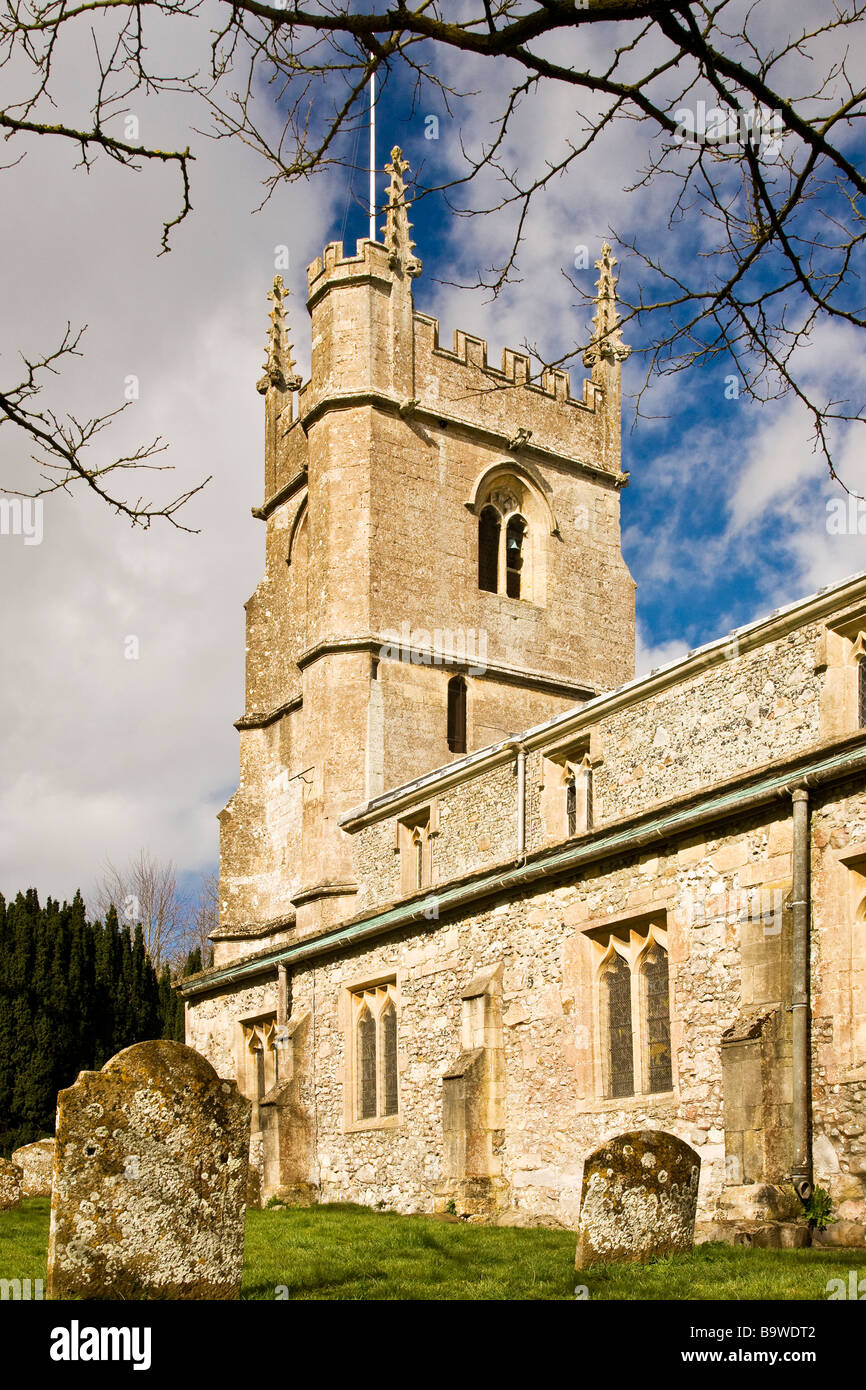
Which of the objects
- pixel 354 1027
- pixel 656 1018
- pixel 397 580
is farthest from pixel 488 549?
pixel 656 1018

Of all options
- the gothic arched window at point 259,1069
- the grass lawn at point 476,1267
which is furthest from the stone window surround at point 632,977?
the gothic arched window at point 259,1069

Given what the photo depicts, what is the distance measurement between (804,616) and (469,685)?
13379 millimetres

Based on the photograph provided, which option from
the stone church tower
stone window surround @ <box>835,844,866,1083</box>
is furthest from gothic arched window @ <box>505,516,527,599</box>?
stone window surround @ <box>835,844,866,1083</box>

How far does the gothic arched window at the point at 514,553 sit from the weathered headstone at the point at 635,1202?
20.7 meters

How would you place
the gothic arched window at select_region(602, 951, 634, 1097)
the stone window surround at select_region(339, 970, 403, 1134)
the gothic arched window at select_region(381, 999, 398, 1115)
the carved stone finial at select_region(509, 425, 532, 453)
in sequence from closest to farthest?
the gothic arched window at select_region(602, 951, 634, 1097), the gothic arched window at select_region(381, 999, 398, 1115), the stone window surround at select_region(339, 970, 403, 1134), the carved stone finial at select_region(509, 425, 532, 453)

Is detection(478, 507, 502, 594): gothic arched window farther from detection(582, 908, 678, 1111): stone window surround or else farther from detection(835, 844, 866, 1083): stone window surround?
detection(835, 844, 866, 1083): stone window surround

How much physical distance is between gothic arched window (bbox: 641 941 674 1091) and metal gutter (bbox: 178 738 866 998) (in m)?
1.15

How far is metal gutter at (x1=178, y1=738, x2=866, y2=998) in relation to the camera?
39.9 ft

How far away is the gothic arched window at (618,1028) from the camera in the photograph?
14.0 meters

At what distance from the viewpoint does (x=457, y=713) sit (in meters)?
27.6

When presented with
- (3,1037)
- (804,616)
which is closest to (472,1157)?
(804,616)

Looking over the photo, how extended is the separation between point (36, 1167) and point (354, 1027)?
20.4ft

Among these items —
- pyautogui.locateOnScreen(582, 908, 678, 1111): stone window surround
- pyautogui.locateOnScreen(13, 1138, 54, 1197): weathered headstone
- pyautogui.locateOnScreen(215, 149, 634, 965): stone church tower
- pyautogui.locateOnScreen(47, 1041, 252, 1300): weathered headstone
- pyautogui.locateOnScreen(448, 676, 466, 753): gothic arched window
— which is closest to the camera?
pyautogui.locateOnScreen(47, 1041, 252, 1300): weathered headstone
